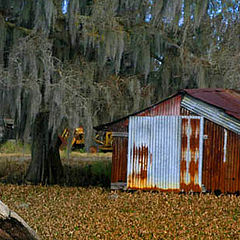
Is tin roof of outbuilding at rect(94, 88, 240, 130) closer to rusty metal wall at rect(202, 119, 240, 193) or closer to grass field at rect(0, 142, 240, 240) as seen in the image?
rusty metal wall at rect(202, 119, 240, 193)

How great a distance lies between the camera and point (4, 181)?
57.1 ft

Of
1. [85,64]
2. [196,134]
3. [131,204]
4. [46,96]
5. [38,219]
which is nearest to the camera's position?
[38,219]

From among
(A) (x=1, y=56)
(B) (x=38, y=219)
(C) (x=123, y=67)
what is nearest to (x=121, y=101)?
(C) (x=123, y=67)

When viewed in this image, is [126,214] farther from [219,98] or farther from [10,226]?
[219,98]

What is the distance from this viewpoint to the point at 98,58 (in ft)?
50.4

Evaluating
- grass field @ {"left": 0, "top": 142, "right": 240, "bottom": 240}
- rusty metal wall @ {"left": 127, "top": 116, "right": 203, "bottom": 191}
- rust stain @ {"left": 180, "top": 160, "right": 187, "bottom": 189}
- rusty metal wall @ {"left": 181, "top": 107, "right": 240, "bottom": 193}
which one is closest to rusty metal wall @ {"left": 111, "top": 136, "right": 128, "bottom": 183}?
rusty metal wall @ {"left": 127, "top": 116, "right": 203, "bottom": 191}

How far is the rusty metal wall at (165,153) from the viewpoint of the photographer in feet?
42.7

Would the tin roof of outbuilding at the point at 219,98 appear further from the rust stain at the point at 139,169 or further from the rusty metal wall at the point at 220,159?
the rust stain at the point at 139,169

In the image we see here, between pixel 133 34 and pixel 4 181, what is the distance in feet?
20.9

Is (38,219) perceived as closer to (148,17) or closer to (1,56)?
(1,56)

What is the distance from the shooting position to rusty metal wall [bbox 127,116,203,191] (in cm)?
1300

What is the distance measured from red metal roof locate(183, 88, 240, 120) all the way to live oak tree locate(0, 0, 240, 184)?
1.98 meters

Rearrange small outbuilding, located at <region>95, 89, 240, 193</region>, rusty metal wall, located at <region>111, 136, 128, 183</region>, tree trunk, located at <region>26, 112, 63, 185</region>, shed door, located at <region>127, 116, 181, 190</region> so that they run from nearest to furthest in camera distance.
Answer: small outbuilding, located at <region>95, 89, 240, 193</region>
shed door, located at <region>127, 116, 181, 190</region>
rusty metal wall, located at <region>111, 136, 128, 183</region>
tree trunk, located at <region>26, 112, 63, 185</region>

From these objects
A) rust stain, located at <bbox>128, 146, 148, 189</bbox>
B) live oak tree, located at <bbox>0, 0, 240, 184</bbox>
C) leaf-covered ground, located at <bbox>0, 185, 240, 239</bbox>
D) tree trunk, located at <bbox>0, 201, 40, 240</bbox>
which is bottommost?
leaf-covered ground, located at <bbox>0, 185, 240, 239</bbox>
